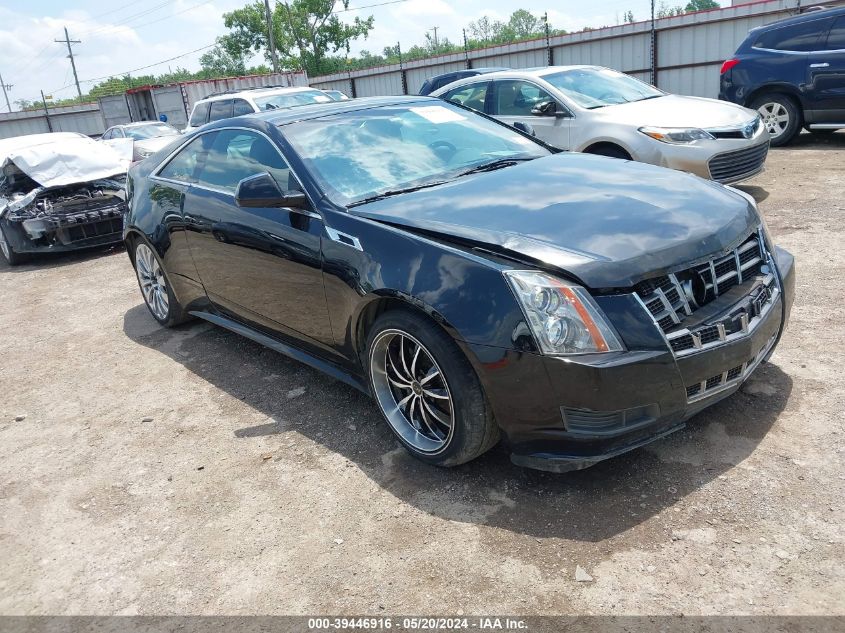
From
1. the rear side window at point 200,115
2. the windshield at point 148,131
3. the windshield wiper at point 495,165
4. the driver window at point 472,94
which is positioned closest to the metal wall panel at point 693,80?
the driver window at point 472,94

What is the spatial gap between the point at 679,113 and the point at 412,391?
18.4ft

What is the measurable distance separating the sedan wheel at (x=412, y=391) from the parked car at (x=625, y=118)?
13.3 ft

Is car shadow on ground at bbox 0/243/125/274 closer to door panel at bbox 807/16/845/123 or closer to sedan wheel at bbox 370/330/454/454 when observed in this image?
sedan wheel at bbox 370/330/454/454

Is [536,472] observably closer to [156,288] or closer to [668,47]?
[156,288]

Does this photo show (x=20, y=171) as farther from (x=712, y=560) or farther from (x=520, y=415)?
(x=712, y=560)

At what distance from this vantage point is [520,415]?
2.70 meters

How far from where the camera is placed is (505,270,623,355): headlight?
2.56m

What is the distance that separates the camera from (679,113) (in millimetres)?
7324

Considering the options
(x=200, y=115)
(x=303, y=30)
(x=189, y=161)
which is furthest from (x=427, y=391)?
(x=303, y=30)

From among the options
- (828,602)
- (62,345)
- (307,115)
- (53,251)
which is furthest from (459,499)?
(53,251)

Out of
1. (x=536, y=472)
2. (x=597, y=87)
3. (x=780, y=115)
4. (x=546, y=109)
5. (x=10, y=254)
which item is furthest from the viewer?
(x=780, y=115)

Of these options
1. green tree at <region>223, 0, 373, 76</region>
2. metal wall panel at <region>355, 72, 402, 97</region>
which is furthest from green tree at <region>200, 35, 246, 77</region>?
metal wall panel at <region>355, 72, 402, 97</region>

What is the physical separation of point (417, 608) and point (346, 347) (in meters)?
1.43

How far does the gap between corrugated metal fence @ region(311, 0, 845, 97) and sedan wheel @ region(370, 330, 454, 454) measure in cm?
1359
